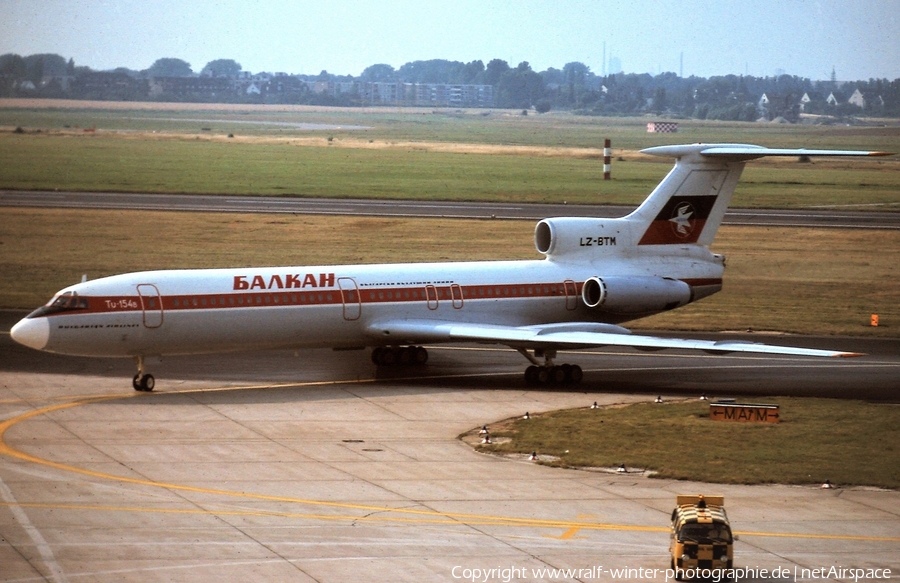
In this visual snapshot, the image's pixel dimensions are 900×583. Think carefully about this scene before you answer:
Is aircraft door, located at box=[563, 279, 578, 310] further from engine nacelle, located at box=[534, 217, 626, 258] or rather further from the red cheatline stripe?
engine nacelle, located at box=[534, 217, 626, 258]

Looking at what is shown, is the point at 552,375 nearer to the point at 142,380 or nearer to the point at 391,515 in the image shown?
the point at 142,380

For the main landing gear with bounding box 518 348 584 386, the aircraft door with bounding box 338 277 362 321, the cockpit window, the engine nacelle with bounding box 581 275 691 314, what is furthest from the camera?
the engine nacelle with bounding box 581 275 691 314

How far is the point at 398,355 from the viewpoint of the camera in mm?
36344

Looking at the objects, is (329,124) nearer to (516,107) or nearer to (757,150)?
(516,107)

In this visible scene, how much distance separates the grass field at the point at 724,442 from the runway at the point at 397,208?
→ 123ft

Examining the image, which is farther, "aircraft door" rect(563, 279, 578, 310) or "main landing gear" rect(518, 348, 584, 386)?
"aircraft door" rect(563, 279, 578, 310)

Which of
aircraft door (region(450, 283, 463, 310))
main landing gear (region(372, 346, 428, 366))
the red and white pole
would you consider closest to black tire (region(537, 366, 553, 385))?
aircraft door (region(450, 283, 463, 310))

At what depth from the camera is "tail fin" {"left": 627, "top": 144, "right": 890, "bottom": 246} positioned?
37.3 meters

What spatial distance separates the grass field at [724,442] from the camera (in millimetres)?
24344

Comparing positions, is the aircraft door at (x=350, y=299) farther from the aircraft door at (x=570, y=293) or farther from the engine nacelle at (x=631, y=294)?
the engine nacelle at (x=631, y=294)

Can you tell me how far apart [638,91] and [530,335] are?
2324 inches

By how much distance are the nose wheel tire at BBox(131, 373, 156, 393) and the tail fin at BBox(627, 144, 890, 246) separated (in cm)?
1537

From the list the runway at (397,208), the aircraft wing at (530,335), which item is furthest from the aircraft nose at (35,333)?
the runway at (397,208)

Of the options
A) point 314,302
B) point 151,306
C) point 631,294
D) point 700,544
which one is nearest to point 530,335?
point 631,294
